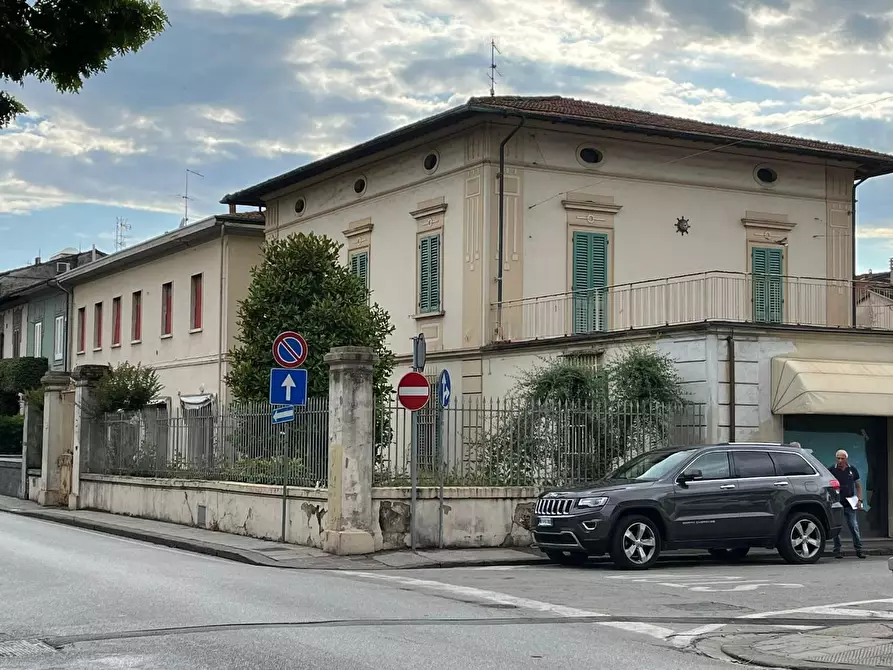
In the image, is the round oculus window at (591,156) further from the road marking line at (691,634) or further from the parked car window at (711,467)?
the road marking line at (691,634)

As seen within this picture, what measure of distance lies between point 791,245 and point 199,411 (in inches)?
555

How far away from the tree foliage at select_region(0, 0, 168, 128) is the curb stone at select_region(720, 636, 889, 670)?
6182 mm

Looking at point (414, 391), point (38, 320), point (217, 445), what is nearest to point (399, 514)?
point (414, 391)

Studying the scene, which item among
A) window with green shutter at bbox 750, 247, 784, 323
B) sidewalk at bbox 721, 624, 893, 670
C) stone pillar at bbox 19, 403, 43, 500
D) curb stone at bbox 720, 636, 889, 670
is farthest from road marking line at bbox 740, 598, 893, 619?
stone pillar at bbox 19, 403, 43, 500

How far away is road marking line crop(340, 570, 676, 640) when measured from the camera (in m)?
11.0

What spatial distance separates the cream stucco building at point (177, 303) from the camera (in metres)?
36.3

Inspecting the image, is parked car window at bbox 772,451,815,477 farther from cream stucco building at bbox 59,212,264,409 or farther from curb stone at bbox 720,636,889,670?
cream stucco building at bbox 59,212,264,409

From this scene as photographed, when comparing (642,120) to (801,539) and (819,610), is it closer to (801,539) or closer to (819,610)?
(801,539)

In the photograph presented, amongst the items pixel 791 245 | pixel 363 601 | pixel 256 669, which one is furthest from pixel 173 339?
pixel 256 669

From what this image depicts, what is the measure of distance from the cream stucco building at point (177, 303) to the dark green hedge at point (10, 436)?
397 cm

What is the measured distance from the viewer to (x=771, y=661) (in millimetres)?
9516

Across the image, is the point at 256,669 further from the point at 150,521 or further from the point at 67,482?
the point at 67,482

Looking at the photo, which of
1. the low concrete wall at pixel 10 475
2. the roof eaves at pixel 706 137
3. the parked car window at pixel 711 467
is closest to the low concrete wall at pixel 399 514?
the parked car window at pixel 711 467

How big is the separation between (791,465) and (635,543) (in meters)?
2.88
